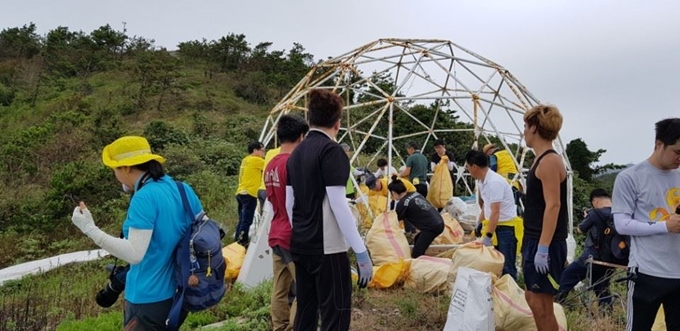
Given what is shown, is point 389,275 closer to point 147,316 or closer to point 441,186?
point 147,316

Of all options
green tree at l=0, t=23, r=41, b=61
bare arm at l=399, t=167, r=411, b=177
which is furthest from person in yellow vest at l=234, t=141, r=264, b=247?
green tree at l=0, t=23, r=41, b=61

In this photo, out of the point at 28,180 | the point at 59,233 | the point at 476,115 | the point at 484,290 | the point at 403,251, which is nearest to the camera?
the point at 484,290

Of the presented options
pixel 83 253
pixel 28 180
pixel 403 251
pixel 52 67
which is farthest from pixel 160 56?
pixel 403 251

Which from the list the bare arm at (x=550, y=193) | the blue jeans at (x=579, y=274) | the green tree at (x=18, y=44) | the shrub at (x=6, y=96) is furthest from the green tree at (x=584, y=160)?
the green tree at (x=18, y=44)

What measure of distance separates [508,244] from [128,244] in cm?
344

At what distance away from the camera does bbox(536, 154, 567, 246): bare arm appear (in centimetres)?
274

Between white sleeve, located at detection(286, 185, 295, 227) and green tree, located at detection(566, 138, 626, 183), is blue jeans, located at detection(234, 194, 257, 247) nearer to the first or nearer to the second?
white sleeve, located at detection(286, 185, 295, 227)

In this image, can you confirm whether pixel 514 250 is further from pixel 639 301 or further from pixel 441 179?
pixel 441 179

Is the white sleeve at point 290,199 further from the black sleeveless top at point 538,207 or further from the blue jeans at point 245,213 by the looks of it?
the blue jeans at point 245,213

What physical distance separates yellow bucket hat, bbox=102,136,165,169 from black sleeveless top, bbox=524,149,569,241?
1981 millimetres

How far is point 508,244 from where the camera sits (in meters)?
4.62

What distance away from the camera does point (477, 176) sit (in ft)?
15.1

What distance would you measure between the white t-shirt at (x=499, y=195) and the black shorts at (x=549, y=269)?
1.49 m

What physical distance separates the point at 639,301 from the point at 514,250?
205cm
